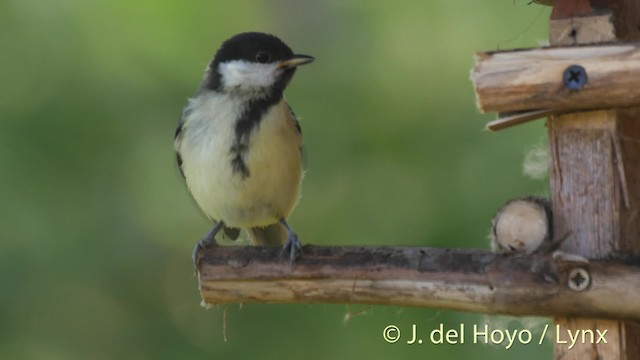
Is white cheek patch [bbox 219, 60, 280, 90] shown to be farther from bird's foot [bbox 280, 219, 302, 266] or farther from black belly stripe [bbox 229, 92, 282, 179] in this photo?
bird's foot [bbox 280, 219, 302, 266]

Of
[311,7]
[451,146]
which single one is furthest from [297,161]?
[311,7]

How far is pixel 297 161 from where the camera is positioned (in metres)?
4.00

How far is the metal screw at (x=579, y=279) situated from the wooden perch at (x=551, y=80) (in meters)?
0.38

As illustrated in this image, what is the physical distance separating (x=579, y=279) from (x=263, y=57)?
Answer: 1576mm

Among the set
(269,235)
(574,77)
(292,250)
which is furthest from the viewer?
(269,235)

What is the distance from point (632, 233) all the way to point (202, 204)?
1625mm

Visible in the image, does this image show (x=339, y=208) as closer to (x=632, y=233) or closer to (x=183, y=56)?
(x=183, y=56)

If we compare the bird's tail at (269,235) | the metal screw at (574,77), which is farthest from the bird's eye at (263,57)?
the metal screw at (574,77)

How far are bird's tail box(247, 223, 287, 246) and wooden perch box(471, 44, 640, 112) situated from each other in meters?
1.55

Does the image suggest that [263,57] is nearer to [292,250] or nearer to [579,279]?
[292,250]

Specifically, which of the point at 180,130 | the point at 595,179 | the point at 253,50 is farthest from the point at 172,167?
the point at 595,179

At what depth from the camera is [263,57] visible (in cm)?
402

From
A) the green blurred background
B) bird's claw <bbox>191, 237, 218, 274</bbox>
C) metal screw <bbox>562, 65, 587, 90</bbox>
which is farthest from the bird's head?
metal screw <bbox>562, 65, 587, 90</bbox>

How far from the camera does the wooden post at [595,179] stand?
288cm
